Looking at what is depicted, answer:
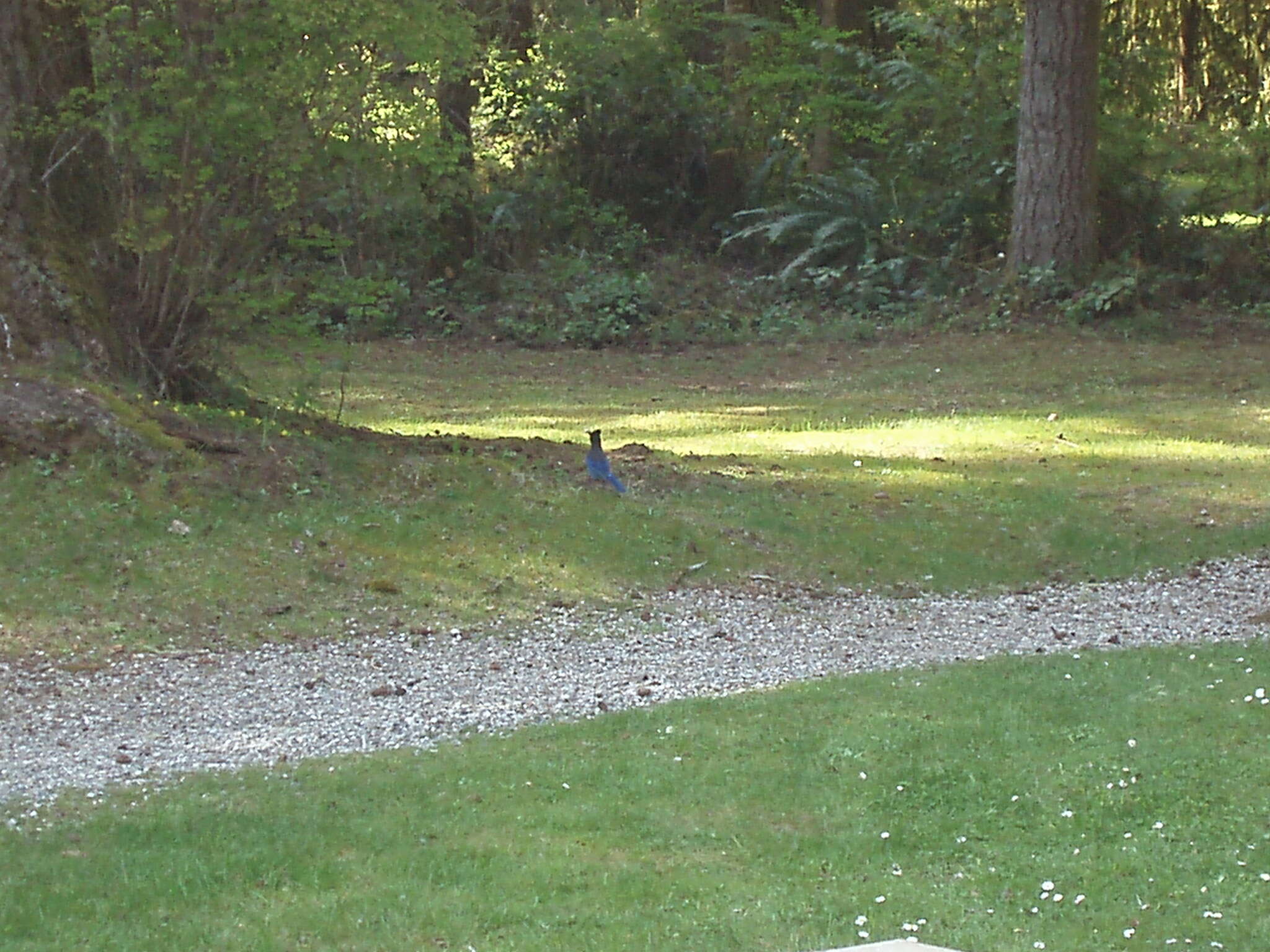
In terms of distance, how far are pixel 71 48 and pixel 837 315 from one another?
1400cm

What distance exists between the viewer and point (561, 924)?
16.2 feet

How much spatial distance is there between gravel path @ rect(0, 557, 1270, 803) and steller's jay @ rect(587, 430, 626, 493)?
1998 millimetres

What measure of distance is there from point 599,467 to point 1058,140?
1199 cm

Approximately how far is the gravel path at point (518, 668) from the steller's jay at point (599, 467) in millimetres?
1998

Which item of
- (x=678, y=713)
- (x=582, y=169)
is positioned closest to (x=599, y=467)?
(x=678, y=713)

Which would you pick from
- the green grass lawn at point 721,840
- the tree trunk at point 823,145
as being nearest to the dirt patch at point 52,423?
the green grass lawn at point 721,840

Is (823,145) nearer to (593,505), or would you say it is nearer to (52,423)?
(593,505)

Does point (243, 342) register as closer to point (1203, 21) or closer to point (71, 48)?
point (71, 48)

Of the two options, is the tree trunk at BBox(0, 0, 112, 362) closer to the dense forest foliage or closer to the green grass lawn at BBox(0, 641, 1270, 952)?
the dense forest foliage

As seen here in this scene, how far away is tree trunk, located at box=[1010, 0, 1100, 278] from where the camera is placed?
21.1 m

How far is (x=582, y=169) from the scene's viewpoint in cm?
2734

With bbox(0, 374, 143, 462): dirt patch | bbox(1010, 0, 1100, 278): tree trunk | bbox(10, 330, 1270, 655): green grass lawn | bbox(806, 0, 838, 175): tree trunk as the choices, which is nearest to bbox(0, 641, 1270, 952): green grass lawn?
bbox(10, 330, 1270, 655): green grass lawn

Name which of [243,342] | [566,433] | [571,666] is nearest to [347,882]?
[571,666]

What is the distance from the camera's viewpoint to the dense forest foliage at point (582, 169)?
10.7m
